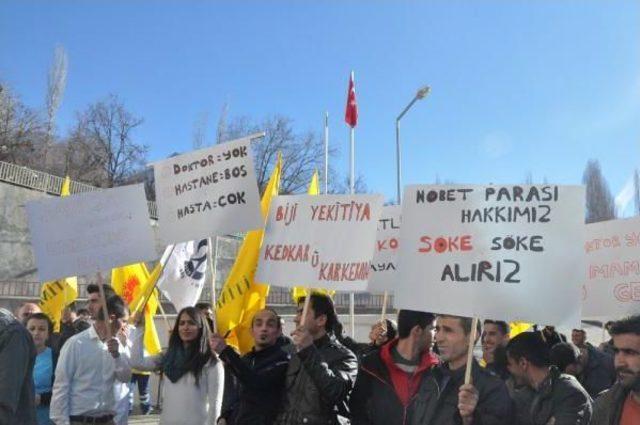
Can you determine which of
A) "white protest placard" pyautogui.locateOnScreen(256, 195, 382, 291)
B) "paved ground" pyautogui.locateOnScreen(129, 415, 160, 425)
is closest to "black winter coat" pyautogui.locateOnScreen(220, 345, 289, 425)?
"white protest placard" pyautogui.locateOnScreen(256, 195, 382, 291)

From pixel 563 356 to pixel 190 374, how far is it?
2.84 meters

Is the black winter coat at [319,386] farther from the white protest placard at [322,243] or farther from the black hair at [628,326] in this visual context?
the black hair at [628,326]

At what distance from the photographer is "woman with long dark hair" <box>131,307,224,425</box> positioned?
16.0 ft

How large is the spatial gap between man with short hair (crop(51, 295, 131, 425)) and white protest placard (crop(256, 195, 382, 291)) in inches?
51.6

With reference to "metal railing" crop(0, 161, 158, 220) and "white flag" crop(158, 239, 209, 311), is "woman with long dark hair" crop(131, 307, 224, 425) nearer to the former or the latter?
"white flag" crop(158, 239, 209, 311)

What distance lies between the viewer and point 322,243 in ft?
15.8

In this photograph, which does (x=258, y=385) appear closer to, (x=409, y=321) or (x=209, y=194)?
(x=409, y=321)

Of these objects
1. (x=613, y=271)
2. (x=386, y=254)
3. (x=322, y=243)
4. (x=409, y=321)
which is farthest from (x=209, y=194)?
(x=613, y=271)

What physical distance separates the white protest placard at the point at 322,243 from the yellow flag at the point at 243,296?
170 cm

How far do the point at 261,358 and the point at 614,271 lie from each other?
3046mm

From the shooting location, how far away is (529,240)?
347cm

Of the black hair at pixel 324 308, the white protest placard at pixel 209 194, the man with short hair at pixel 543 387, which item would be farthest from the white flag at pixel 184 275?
the man with short hair at pixel 543 387

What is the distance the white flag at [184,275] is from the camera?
794cm

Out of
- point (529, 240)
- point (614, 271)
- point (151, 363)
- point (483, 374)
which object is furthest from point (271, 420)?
point (614, 271)
